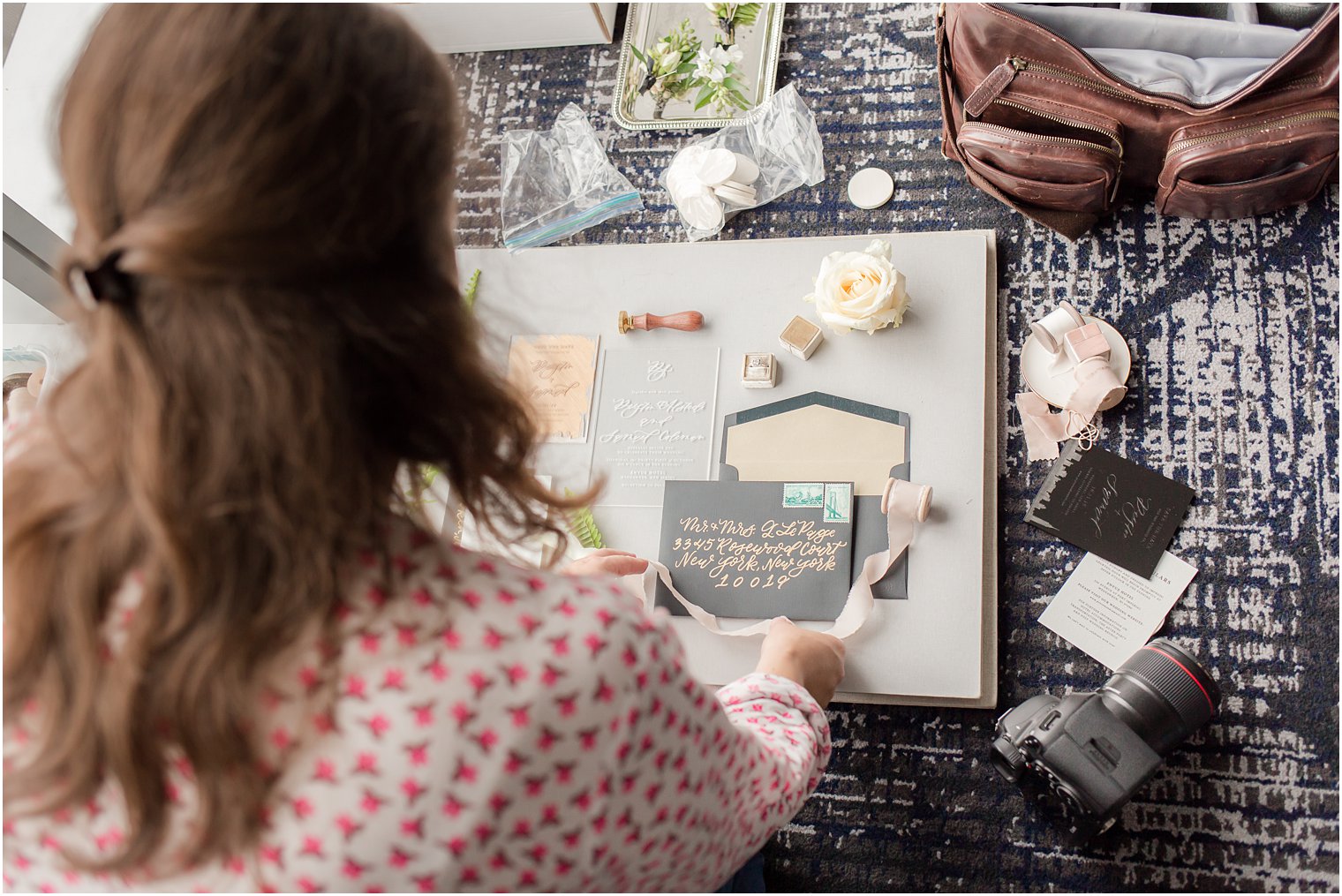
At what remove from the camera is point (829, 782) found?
45.8 inches

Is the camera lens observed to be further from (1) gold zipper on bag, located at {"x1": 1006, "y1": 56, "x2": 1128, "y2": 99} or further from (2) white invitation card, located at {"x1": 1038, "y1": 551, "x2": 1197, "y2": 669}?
(1) gold zipper on bag, located at {"x1": 1006, "y1": 56, "x2": 1128, "y2": 99}

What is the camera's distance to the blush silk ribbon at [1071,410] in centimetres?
117

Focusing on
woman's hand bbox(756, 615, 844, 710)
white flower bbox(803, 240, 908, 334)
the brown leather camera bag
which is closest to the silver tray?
the brown leather camera bag

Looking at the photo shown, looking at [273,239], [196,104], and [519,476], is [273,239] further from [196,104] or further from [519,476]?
[519,476]

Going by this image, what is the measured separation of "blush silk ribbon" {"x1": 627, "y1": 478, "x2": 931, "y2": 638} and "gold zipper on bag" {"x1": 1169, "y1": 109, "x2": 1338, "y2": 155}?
0.52m

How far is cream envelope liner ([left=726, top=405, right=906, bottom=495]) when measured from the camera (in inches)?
45.7

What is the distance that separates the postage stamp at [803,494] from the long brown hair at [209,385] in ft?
2.21

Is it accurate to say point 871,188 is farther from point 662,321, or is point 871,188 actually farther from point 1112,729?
point 1112,729

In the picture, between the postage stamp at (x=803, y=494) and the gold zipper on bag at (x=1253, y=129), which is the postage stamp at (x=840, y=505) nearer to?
the postage stamp at (x=803, y=494)

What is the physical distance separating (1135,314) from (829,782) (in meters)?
0.72

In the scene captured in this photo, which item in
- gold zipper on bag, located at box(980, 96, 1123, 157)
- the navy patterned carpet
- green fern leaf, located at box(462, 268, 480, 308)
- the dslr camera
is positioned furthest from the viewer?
green fern leaf, located at box(462, 268, 480, 308)

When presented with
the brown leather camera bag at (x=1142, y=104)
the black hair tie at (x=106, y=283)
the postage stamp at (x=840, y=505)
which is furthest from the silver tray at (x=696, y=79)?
the black hair tie at (x=106, y=283)

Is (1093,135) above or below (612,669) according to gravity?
above

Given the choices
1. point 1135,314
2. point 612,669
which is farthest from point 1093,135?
point 612,669
